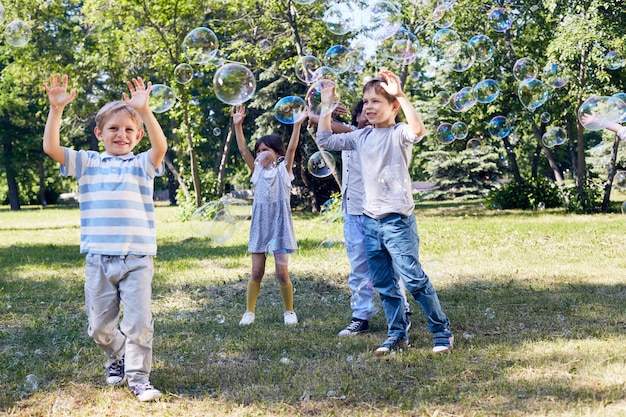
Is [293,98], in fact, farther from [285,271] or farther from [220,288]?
[220,288]

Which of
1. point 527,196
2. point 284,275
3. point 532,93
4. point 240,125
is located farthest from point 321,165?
point 527,196

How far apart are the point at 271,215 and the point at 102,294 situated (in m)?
2.07

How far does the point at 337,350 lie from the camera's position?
448 centimetres

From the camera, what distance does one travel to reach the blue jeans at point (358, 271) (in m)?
5.11

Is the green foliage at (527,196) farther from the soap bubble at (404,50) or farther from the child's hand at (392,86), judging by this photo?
the child's hand at (392,86)

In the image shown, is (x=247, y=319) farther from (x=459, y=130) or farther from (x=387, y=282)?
(x=459, y=130)

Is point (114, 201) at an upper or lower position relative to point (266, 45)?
lower

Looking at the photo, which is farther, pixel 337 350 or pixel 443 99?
pixel 443 99

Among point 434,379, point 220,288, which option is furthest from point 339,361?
point 220,288

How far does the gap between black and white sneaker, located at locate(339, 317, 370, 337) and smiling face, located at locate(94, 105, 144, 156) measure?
6.98 feet

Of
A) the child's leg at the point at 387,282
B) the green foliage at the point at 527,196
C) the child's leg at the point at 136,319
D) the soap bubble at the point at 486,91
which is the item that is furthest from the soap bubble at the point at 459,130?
the green foliage at the point at 527,196

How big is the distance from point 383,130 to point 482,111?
2056 cm

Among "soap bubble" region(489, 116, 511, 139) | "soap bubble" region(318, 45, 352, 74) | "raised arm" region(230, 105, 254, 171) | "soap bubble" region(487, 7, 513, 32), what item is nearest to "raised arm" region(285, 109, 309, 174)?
"raised arm" region(230, 105, 254, 171)

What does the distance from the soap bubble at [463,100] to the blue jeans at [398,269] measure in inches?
139
